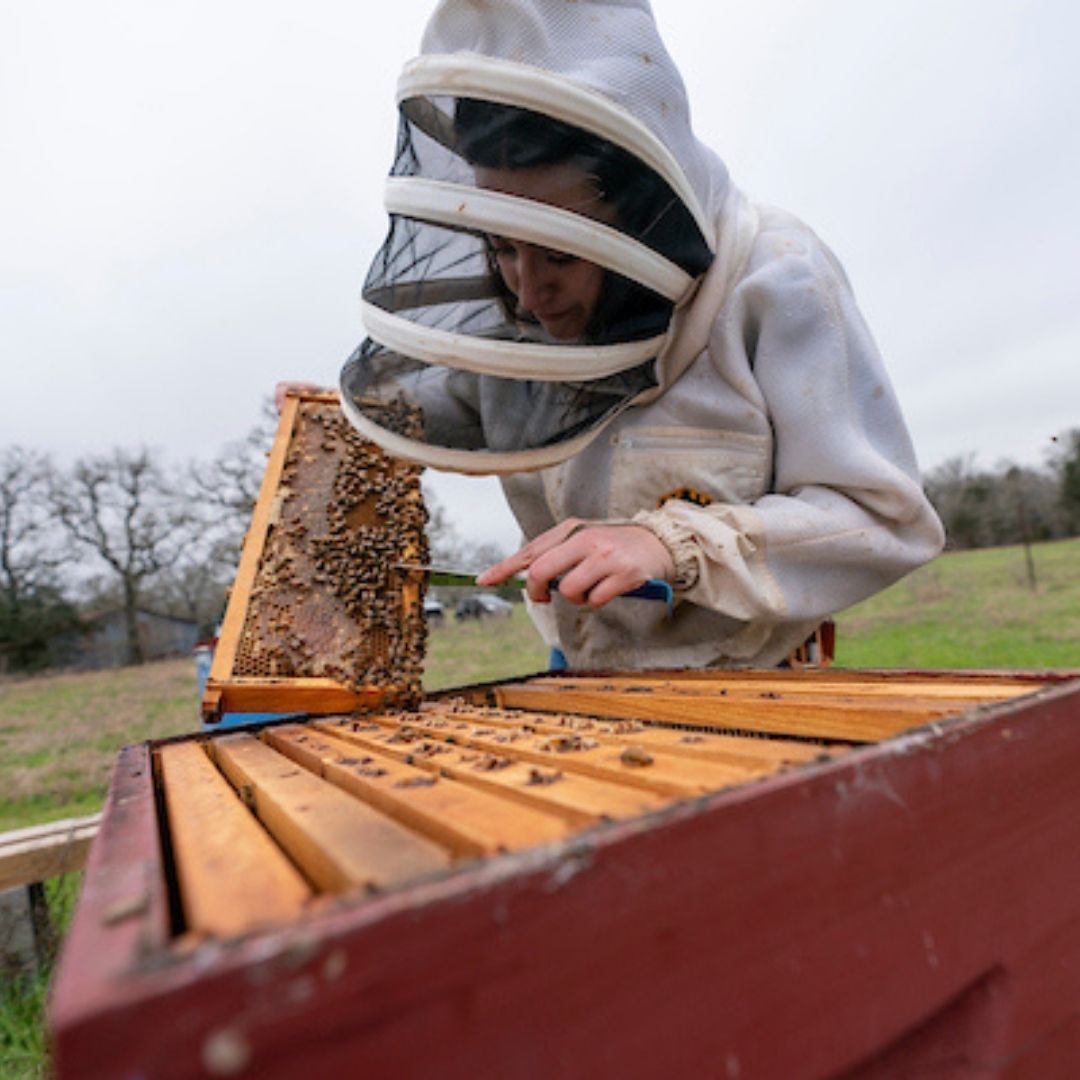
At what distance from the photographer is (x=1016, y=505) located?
1578 inches

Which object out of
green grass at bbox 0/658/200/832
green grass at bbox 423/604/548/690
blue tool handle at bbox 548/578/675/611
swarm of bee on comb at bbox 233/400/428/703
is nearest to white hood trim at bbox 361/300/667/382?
swarm of bee on comb at bbox 233/400/428/703

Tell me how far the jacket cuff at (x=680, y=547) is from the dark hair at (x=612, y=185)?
19.7 inches

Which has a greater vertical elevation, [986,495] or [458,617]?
[986,495]

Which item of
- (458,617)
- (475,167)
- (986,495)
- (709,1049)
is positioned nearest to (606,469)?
(475,167)

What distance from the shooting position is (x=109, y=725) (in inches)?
463

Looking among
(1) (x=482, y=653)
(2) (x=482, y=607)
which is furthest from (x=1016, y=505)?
(1) (x=482, y=653)

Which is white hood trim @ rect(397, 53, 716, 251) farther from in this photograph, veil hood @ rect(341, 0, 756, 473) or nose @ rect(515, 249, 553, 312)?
nose @ rect(515, 249, 553, 312)

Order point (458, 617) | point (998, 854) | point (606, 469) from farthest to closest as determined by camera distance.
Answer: point (458, 617) → point (606, 469) → point (998, 854)

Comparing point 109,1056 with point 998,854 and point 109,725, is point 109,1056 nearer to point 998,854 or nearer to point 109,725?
point 998,854

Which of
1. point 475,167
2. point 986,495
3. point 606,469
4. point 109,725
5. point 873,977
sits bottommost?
point 109,725

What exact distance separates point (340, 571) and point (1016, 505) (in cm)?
4526

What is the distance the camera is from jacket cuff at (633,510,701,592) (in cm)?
196

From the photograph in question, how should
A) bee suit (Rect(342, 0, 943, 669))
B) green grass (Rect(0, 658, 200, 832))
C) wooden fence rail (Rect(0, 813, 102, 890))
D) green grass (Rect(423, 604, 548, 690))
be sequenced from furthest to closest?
1. green grass (Rect(423, 604, 548, 690))
2. green grass (Rect(0, 658, 200, 832))
3. wooden fence rail (Rect(0, 813, 102, 890))
4. bee suit (Rect(342, 0, 943, 669))

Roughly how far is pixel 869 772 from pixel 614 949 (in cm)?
31
